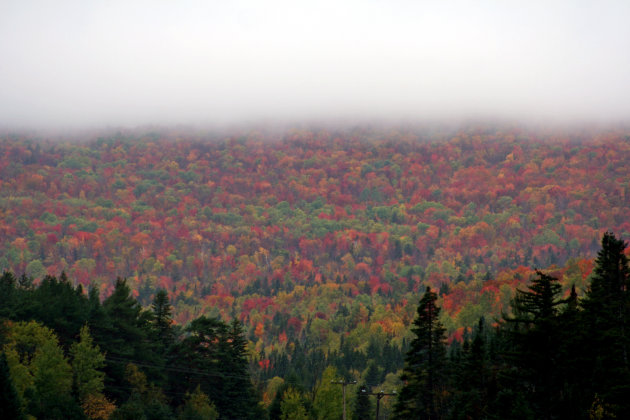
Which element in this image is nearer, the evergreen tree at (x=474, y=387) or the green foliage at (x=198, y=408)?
the evergreen tree at (x=474, y=387)

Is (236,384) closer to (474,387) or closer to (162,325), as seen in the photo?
(162,325)

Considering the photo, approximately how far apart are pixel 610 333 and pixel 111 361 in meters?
53.5

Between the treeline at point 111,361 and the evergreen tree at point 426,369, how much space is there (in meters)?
23.7

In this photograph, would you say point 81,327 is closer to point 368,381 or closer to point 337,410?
point 337,410

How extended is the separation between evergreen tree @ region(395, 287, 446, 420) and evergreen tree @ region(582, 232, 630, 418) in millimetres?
15754

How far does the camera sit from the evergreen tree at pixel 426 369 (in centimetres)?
7469

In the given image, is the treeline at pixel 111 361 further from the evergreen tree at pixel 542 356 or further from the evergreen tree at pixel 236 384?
the evergreen tree at pixel 542 356

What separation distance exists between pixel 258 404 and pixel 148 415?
25907 millimetres

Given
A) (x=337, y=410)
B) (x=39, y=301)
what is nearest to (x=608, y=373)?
(x=337, y=410)

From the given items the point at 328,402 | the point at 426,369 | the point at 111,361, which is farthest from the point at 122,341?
Result: the point at 426,369

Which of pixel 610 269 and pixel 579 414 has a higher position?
pixel 610 269

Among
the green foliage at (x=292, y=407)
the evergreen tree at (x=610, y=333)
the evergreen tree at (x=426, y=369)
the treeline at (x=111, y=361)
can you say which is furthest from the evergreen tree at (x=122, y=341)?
the evergreen tree at (x=610, y=333)

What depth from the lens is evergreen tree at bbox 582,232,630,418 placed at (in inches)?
2100

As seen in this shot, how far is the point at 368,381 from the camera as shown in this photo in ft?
518
